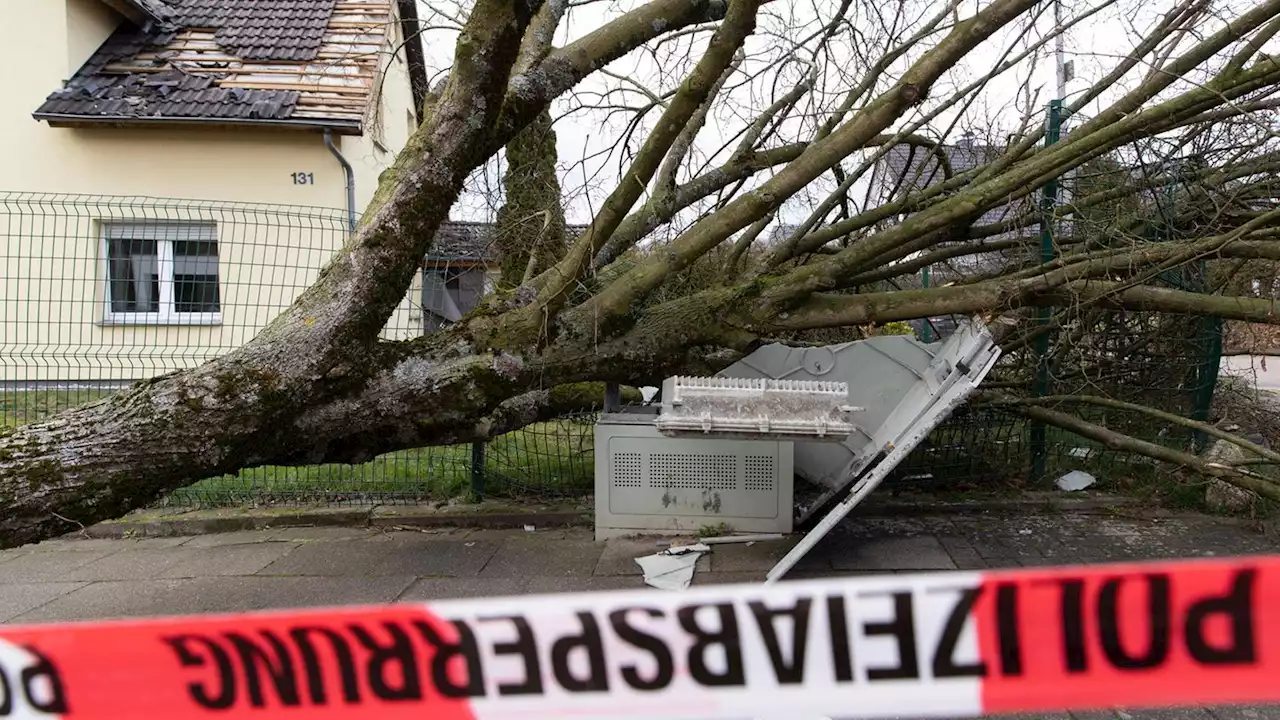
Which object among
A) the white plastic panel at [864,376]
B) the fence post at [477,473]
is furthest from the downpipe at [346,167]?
the white plastic panel at [864,376]

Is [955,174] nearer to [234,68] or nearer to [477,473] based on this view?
[477,473]

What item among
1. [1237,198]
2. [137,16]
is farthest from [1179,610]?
[137,16]

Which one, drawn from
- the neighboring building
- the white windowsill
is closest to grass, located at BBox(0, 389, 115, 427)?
the white windowsill

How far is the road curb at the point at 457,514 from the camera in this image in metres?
5.11

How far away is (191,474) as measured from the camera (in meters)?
3.33

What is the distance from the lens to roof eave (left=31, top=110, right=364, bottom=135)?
8.85m

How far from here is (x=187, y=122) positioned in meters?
8.97

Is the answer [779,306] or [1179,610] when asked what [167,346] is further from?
[1179,610]

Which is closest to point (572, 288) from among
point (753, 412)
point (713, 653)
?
point (753, 412)

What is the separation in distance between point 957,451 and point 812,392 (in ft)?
7.66

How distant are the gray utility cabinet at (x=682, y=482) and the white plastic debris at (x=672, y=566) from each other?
257 millimetres

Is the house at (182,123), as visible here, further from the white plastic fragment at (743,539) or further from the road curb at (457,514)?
the white plastic fragment at (743,539)

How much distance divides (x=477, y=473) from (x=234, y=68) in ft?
26.7

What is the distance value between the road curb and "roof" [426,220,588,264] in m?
2.28
